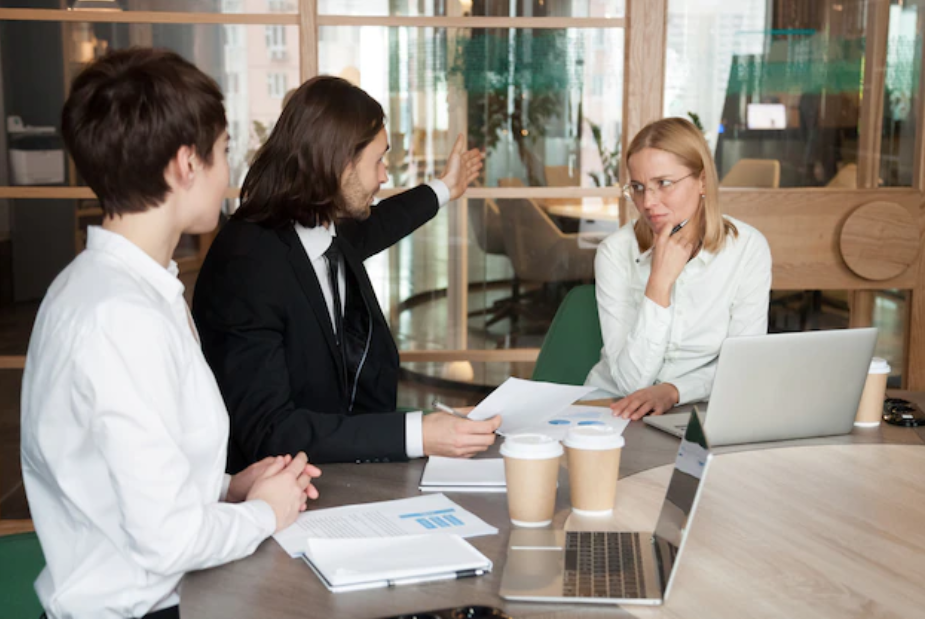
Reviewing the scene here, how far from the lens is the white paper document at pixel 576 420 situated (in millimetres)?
1835

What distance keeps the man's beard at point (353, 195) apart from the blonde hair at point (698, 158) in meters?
0.74

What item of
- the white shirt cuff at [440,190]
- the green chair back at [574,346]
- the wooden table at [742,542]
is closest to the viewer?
the wooden table at [742,542]

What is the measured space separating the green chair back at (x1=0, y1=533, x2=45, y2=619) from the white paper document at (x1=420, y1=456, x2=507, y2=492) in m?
0.78

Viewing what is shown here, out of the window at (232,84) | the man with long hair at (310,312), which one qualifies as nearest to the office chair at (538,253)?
the window at (232,84)

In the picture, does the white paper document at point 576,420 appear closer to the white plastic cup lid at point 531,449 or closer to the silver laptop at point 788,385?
A: the silver laptop at point 788,385

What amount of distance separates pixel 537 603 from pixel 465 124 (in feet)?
8.09

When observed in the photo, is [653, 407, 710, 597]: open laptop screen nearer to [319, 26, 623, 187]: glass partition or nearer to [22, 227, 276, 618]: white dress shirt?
[22, 227, 276, 618]: white dress shirt

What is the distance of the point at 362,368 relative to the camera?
217 centimetres

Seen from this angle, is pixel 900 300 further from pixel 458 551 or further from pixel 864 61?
pixel 458 551

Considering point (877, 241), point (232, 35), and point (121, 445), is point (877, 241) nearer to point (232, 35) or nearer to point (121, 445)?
point (232, 35)

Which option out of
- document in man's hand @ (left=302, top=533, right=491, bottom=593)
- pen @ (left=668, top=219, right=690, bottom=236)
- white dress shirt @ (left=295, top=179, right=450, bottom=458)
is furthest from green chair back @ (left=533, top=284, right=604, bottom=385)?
document in man's hand @ (left=302, top=533, right=491, bottom=593)

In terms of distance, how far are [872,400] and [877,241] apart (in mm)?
1701

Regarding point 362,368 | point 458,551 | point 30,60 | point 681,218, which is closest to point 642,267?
point 681,218

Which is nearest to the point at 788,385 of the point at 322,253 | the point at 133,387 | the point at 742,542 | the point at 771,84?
the point at 742,542
